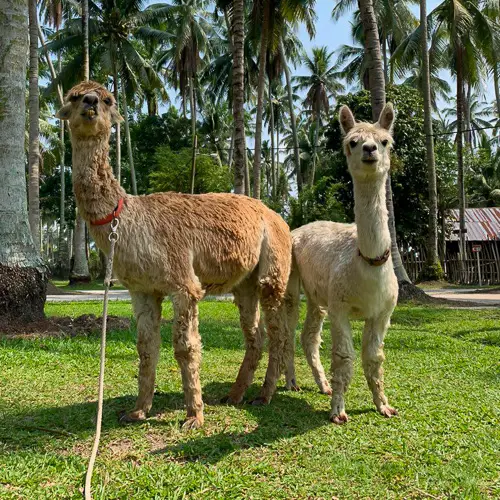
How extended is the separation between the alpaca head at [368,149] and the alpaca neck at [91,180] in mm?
1869

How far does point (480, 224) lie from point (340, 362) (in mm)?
30680

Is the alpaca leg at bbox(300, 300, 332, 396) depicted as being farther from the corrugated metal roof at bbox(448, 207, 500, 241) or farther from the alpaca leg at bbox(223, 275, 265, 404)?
the corrugated metal roof at bbox(448, 207, 500, 241)

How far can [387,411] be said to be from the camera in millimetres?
4355

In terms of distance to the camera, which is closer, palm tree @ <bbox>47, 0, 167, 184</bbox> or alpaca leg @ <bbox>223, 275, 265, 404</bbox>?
alpaca leg @ <bbox>223, 275, 265, 404</bbox>

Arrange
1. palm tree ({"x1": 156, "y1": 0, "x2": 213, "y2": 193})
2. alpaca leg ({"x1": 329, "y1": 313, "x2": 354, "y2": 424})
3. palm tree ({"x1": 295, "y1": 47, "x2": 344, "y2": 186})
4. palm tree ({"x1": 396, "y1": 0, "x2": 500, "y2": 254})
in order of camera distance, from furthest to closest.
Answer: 1. palm tree ({"x1": 295, "y1": 47, "x2": 344, "y2": 186})
2. palm tree ({"x1": 156, "y1": 0, "x2": 213, "y2": 193})
3. palm tree ({"x1": 396, "y1": 0, "x2": 500, "y2": 254})
4. alpaca leg ({"x1": 329, "y1": 313, "x2": 354, "y2": 424})

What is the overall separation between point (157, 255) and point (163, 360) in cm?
288

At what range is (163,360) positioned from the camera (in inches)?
253

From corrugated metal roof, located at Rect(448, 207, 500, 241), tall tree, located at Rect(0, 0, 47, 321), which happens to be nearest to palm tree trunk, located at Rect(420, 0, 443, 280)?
corrugated metal roof, located at Rect(448, 207, 500, 241)

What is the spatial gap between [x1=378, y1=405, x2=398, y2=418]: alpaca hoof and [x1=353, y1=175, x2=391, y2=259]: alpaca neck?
128 cm

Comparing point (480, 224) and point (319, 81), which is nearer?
point (480, 224)

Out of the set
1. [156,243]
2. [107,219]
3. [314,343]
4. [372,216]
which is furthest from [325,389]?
[107,219]

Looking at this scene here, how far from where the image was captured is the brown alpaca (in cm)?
387

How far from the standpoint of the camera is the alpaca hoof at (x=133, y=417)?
13.0ft

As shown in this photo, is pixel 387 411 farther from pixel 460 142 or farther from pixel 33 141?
pixel 460 142
